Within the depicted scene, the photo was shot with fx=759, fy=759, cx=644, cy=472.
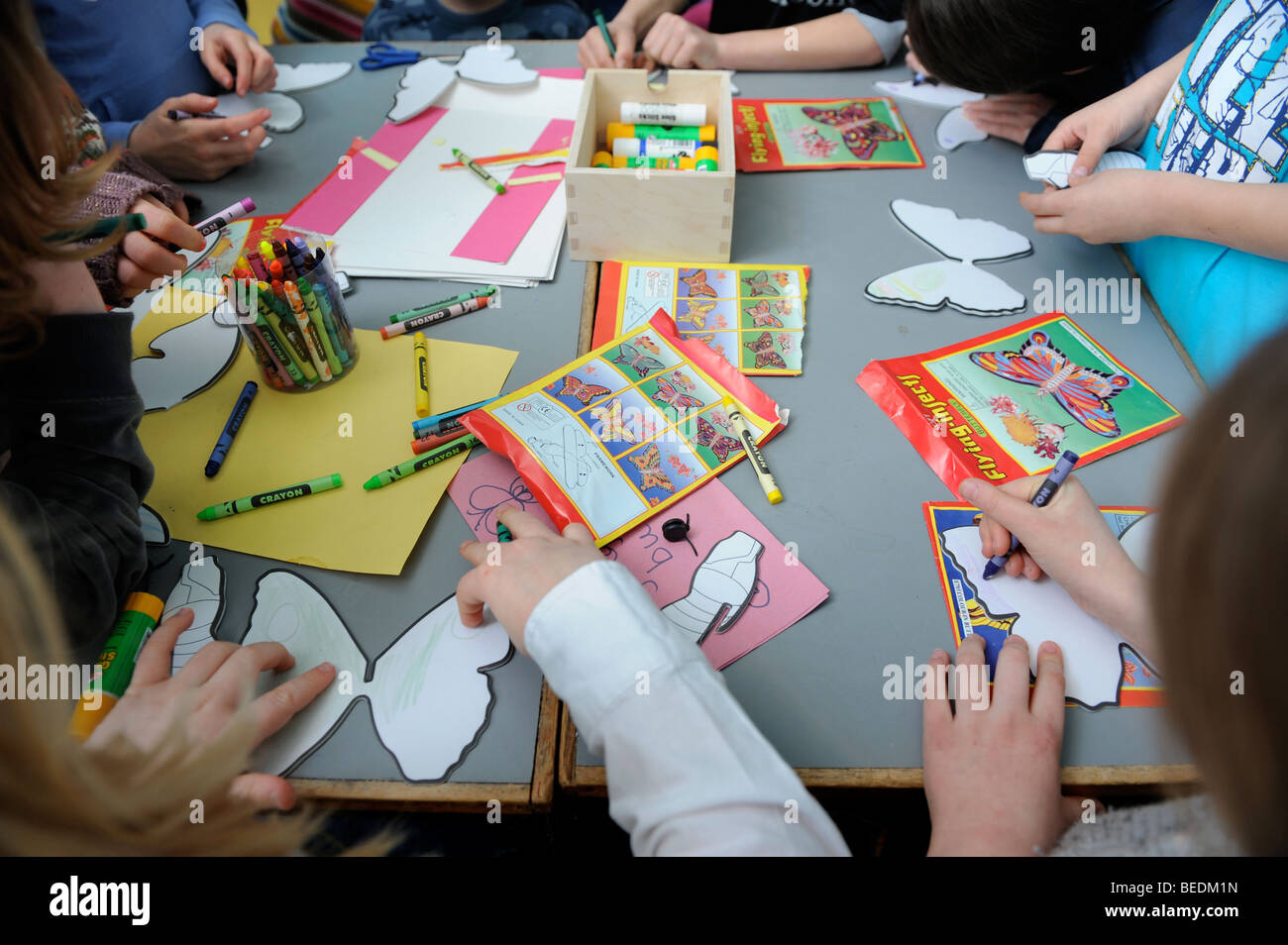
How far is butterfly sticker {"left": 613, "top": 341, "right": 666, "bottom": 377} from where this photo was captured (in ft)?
2.70

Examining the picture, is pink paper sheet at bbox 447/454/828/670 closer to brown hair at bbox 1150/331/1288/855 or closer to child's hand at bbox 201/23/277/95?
brown hair at bbox 1150/331/1288/855

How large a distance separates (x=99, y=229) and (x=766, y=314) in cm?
67

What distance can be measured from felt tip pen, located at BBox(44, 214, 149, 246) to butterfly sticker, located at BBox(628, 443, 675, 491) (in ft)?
1.67

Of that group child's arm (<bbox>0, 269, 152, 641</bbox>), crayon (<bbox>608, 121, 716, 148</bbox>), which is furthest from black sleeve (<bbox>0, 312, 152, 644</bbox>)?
crayon (<bbox>608, 121, 716, 148</bbox>)

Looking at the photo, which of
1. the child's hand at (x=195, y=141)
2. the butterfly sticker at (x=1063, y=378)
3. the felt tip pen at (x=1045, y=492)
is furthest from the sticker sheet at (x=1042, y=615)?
the child's hand at (x=195, y=141)

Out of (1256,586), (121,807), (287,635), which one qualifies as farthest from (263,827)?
(1256,586)

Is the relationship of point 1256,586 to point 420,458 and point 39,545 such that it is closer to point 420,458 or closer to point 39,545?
point 420,458

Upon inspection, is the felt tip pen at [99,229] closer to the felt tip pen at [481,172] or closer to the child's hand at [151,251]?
the child's hand at [151,251]

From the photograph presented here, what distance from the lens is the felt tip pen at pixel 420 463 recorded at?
728 mm

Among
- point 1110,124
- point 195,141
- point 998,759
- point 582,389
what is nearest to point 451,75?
point 195,141

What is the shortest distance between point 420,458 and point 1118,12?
1.07m

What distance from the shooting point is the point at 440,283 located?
0.95 m

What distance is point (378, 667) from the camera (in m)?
0.61

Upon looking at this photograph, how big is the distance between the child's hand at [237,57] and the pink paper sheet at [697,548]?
2.94 ft
